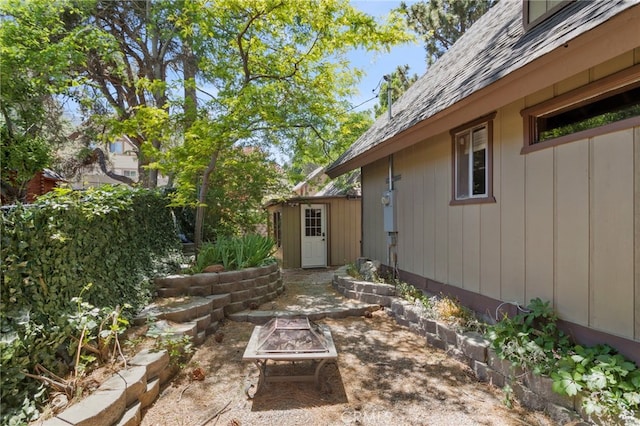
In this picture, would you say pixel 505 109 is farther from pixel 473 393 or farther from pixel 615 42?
pixel 473 393

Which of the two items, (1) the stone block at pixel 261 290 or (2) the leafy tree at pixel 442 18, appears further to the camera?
(2) the leafy tree at pixel 442 18

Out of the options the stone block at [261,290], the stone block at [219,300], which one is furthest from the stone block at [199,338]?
the stone block at [261,290]

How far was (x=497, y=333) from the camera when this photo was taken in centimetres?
338

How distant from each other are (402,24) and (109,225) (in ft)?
21.6

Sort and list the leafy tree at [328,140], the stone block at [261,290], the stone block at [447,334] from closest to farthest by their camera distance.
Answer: the stone block at [447,334], the stone block at [261,290], the leafy tree at [328,140]

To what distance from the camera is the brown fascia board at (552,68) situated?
2066 mm

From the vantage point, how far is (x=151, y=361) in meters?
3.20

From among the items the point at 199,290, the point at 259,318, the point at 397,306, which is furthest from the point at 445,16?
the point at 199,290

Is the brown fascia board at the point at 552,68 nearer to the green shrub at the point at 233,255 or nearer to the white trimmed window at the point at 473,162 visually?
the white trimmed window at the point at 473,162

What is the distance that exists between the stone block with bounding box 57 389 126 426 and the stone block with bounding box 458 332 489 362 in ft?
11.0

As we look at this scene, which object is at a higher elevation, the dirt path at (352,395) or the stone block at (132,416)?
the stone block at (132,416)

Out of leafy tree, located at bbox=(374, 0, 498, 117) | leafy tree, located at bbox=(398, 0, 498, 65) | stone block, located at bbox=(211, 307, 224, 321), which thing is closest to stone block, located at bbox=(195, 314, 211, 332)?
stone block, located at bbox=(211, 307, 224, 321)

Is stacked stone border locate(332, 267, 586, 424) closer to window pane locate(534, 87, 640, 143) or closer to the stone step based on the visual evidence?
window pane locate(534, 87, 640, 143)

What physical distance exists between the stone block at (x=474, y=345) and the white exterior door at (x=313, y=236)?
24.1 feet
